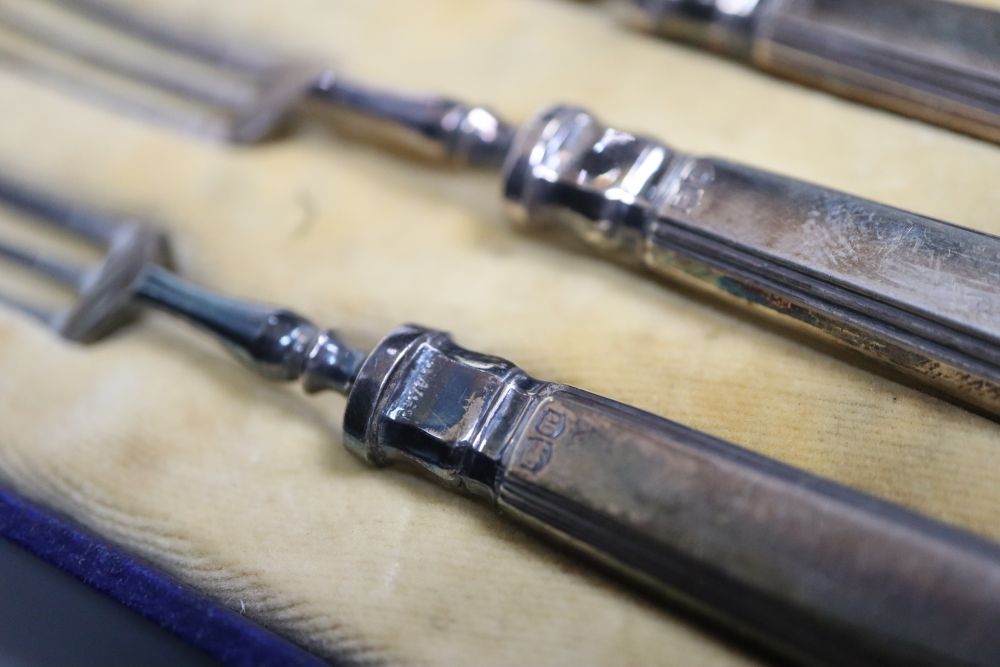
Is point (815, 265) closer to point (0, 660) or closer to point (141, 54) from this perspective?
point (0, 660)

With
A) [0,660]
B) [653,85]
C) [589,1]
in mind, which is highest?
[589,1]

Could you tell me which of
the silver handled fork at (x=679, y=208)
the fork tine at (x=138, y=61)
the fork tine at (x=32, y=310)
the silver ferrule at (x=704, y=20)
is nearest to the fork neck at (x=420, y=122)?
the silver handled fork at (x=679, y=208)

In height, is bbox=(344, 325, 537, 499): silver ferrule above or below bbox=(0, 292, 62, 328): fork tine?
above

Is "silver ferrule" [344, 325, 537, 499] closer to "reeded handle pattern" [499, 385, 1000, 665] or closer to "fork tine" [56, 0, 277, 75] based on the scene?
"reeded handle pattern" [499, 385, 1000, 665]

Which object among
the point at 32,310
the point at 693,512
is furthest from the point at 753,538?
the point at 32,310

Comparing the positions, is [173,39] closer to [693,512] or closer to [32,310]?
[32,310]

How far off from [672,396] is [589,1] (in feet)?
1.90

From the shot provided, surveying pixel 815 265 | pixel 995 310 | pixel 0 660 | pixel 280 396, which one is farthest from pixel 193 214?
pixel 995 310

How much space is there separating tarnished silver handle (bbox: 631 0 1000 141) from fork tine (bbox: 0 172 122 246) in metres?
0.67

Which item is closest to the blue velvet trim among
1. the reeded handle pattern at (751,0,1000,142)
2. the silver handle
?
the silver handle

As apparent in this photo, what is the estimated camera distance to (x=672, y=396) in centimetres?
74

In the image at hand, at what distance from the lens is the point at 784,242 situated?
70cm

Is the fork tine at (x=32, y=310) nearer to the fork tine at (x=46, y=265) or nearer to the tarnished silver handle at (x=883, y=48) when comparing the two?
the fork tine at (x=46, y=265)

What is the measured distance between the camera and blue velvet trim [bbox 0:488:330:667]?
617mm
